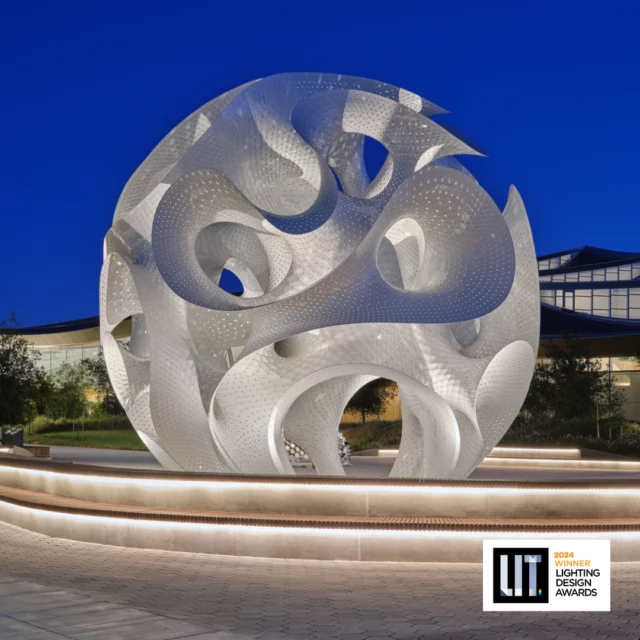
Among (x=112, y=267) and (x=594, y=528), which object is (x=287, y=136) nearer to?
(x=112, y=267)

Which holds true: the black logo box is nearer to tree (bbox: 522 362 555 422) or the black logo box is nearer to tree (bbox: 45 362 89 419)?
tree (bbox: 522 362 555 422)

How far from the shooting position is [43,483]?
16.0m

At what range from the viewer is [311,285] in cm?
1363

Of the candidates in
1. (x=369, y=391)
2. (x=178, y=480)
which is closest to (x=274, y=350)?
(x=178, y=480)

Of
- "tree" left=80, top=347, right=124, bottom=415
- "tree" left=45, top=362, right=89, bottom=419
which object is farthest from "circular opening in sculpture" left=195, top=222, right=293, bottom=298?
"tree" left=80, top=347, right=124, bottom=415

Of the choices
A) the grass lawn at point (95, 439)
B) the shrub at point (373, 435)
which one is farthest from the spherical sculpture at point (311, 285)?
the grass lawn at point (95, 439)

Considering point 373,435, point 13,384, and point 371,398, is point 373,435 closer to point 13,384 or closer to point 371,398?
point 371,398

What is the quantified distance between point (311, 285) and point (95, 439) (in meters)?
32.9

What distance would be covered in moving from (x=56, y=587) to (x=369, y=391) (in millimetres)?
37787

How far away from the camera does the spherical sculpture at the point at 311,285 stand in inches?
544

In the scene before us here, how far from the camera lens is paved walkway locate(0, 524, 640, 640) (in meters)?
7.89

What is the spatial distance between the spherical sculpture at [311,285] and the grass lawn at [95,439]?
2227 cm

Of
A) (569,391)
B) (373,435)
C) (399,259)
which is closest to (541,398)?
(569,391)

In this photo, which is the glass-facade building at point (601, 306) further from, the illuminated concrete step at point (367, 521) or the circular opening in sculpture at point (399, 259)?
the illuminated concrete step at point (367, 521)
